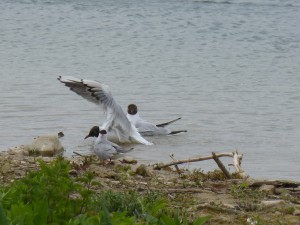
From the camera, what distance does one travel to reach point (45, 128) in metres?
11.6

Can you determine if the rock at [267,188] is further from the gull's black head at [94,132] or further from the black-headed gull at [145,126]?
the black-headed gull at [145,126]

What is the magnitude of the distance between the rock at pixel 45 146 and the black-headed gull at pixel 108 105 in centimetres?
163

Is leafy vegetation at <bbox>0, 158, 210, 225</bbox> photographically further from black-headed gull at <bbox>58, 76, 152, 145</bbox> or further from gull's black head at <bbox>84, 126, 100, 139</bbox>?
black-headed gull at <bbox>58, 76, 152, 145</bbox>

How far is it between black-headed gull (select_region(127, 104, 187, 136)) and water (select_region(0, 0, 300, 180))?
129 mm

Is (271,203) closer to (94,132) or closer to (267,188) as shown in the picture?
(267,188)

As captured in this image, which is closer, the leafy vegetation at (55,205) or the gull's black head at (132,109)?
the leafy vegetation at (55,205)

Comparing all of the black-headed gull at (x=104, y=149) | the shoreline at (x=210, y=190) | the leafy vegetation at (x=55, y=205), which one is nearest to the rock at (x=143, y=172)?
the shoreline at (x=210, y=190)

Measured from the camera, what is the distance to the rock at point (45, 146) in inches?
377

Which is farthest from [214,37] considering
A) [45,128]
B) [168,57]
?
[45,128]

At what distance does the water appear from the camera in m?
11.1

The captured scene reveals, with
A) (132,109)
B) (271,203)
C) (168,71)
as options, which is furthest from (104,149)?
Result: (168,71)

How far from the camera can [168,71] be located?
16.5m

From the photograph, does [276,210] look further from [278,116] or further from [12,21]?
[12,21]

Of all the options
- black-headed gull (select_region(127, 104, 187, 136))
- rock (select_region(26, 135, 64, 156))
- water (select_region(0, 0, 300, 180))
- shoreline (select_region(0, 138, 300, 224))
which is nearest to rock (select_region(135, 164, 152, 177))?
shoreline (select_region(0, 138, 300, 224))
